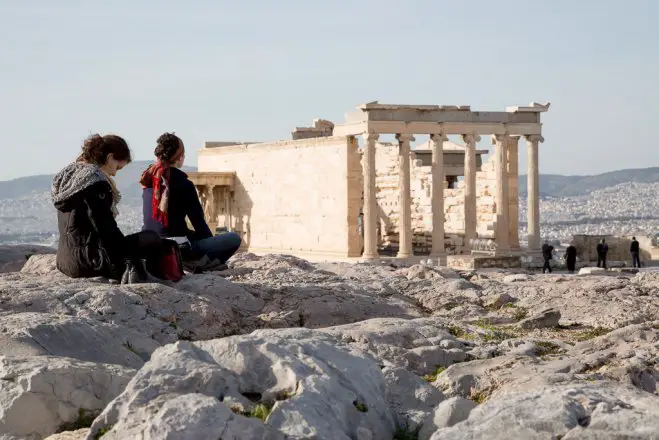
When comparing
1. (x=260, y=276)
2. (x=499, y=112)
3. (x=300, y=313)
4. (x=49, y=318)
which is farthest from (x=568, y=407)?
(x=499, y=112)

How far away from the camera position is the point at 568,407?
4871mm

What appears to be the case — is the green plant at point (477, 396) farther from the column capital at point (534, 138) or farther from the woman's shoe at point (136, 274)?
the column capital at point (534, 138)

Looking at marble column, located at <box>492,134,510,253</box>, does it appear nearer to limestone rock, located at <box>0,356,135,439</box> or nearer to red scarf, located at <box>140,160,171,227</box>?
red scarf, located at <box>140,160,171,227</box>

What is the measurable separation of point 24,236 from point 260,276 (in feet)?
624

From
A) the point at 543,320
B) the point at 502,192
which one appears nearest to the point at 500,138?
the point at 502,192

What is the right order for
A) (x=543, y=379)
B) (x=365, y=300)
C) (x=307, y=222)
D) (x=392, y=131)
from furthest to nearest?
(x=307, y=222), (x=392, y=131), (x=365, y=300), (x=543, y=379)

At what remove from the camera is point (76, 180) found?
937cm

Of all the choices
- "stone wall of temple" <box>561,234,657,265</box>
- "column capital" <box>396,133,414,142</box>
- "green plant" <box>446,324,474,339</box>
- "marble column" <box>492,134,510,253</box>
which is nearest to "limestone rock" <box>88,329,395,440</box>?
"green plant" <box>446,324,474,339</box>

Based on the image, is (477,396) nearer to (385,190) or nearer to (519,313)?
(519,313)

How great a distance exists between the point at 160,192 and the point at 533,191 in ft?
104

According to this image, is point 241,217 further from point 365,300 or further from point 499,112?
point 365,300

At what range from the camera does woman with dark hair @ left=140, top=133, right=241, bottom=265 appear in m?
10.8

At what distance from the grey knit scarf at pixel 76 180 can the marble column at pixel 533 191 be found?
3145 centimetres

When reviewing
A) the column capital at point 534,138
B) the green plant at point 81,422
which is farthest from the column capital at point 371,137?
the green plant at point 81,422
